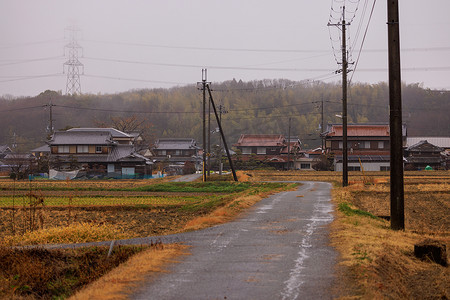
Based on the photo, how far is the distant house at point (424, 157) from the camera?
80.2m

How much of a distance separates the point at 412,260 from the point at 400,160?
4.04 metres

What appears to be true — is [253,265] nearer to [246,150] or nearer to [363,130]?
[363,130]

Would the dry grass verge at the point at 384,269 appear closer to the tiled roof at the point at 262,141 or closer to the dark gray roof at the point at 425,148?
the dark gray roof at the point at 425,148

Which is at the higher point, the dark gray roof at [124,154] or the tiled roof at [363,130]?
→ the tiled roof at [363,130]

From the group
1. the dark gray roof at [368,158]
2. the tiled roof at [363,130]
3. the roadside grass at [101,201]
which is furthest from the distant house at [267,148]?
the roadside grass at [101,201]

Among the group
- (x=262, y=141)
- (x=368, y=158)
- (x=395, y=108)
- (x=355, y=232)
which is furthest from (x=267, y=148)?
Result: (x=355, y=232)

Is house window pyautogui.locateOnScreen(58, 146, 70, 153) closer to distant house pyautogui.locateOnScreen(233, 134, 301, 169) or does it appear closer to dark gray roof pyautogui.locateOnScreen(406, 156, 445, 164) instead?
distant house pyautogui.locateOnScreen(233, 134, 301, 169)

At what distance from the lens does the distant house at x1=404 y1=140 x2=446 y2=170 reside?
80.2 m

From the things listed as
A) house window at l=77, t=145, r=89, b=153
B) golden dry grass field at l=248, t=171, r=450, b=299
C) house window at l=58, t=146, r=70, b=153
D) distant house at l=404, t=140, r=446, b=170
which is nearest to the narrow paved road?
golden dry grass field at l=248, t=171, r=450, b=299

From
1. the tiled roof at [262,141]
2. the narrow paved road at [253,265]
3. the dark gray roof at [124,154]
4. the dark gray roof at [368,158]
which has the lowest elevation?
the narrow paved road at [253,265]

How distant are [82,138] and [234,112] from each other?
63717mm

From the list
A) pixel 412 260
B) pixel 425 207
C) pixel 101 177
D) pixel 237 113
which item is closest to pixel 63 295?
pixel 412 260

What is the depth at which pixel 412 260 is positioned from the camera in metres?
10.3

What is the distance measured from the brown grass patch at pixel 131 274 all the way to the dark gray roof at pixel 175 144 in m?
87.7
